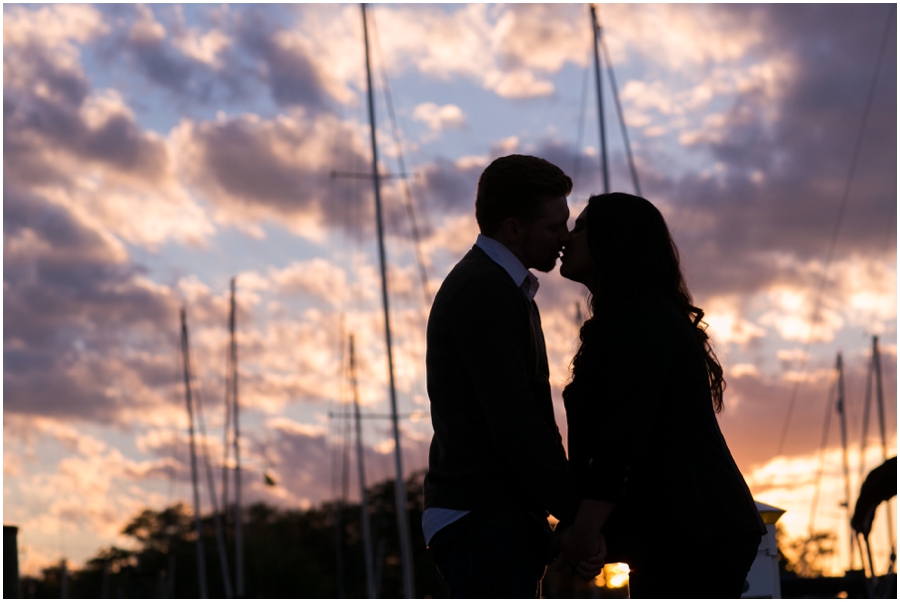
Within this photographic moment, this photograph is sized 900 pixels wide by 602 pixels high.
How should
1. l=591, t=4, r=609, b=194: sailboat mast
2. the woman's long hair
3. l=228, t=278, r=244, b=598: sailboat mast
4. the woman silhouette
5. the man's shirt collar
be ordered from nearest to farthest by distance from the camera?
the woman silhouette → the woman's long hair → the man's shirt collar → l=591, t=4, r=609, b=194: sailboat mast → l=228, t=278, r=244, b=598: sailboat mast

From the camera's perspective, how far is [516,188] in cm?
386

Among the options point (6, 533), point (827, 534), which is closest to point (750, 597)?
point (6, 533)

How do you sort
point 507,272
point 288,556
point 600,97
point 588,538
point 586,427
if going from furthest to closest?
point 288,556 < point 600,97 < point 507,272 < point 586,427 < point 588,538

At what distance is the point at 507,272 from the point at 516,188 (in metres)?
0.34

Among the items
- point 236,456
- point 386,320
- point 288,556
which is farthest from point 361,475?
point 288,556

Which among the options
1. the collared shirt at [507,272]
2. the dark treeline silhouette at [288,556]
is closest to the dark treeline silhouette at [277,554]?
the dark treeline silhouette at [288,556]

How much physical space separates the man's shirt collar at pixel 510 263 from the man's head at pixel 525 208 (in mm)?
40

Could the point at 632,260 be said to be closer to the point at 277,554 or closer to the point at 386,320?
the point at 386,320

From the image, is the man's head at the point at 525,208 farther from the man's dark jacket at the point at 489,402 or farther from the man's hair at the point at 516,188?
the man's dark jacket at the point at 489,402

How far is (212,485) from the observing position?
38031mm

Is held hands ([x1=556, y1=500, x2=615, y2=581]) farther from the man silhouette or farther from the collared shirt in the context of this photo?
the collared shirt

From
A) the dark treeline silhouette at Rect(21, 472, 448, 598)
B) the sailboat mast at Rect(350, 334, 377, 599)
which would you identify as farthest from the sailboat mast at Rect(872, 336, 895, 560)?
the dark treeline silhouette at Rect(21, 472, 448, 598)

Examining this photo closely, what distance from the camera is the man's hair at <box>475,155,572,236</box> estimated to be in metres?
3.86

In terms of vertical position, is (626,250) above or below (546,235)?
below
